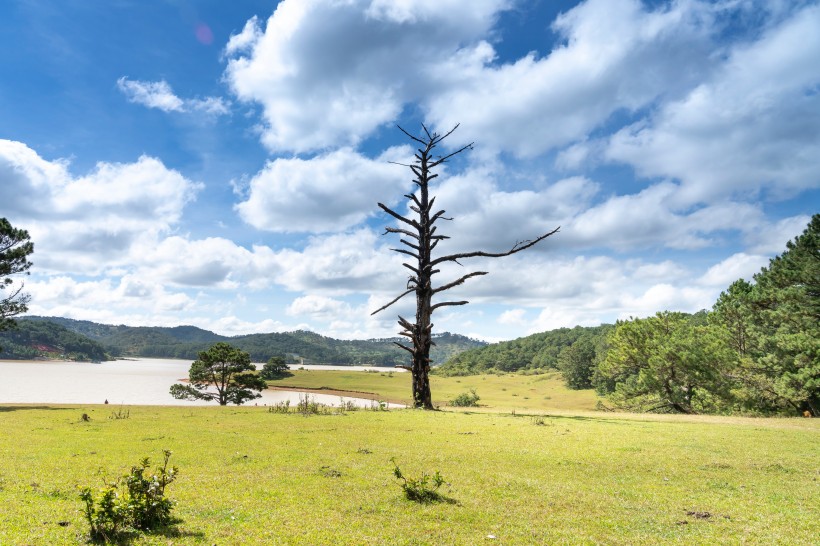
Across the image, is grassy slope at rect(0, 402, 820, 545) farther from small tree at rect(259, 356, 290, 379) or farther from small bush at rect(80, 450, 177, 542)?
small tree at rect(259, 356, 290, 379)

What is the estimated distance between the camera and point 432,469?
1078 cm

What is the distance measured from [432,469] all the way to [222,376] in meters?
46.5

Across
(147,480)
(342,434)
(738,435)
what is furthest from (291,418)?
(738,435)

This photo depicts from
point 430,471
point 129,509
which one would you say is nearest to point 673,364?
point 430,471

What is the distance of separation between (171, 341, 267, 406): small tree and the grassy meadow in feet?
109

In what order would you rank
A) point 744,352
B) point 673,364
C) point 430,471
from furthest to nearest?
point 744,352 < point 673,364 < point 430,471

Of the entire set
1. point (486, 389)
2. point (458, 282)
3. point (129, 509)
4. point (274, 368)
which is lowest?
point (486, 389)

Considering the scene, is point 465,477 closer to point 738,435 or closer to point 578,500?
point 578,500

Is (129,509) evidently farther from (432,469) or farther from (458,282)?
(458,282)

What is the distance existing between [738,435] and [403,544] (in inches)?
646

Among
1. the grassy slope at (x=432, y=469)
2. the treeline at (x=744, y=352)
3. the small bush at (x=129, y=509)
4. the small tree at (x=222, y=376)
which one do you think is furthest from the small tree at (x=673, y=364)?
→ the small bush at (x=129, y=509)

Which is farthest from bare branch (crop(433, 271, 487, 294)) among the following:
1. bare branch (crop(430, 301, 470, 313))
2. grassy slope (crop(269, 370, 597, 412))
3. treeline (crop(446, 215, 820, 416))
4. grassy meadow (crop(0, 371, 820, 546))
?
grassy slope (crop(269, 370, 597, 412))

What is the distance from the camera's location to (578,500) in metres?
8.58

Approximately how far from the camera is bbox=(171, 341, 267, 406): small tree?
50.2 meters
